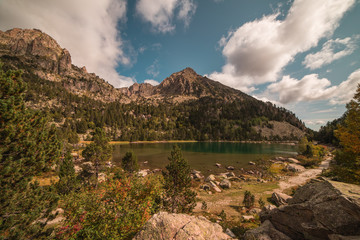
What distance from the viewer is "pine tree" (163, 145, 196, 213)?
653 inches

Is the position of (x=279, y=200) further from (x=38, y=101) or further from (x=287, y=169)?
(x=38, y=101)

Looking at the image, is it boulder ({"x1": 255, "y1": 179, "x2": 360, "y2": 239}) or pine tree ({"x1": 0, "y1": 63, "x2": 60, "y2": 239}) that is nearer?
boulder ({"x1": 255, "y1": 179, "x2": 360, "y2": 239})

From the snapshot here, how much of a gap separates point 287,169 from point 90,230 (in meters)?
65.4

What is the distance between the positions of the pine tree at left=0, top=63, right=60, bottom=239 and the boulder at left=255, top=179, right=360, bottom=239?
16.7 m

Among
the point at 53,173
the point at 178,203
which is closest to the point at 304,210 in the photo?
the point at 178,203

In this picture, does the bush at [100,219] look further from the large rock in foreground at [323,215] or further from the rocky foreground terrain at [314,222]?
the large rock in foreground at [323,215]

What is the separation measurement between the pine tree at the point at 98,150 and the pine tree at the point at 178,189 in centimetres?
2047

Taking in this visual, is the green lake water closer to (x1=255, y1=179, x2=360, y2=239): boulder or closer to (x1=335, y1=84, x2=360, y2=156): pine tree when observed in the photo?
(x1=335, y1=84, x2=360, y2=156): pine tree

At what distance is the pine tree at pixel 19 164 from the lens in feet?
25.2

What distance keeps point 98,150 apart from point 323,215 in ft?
115

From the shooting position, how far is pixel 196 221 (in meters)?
7.73

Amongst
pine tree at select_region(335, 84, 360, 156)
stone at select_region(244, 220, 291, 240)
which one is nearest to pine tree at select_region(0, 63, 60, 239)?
stone at select_region(244, 220, 291, 240)

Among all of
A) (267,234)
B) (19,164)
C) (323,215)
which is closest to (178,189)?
(267,234)

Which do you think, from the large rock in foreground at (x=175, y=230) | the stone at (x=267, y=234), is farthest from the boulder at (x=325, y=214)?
the large rock in foreground at (x=175, y=230)
